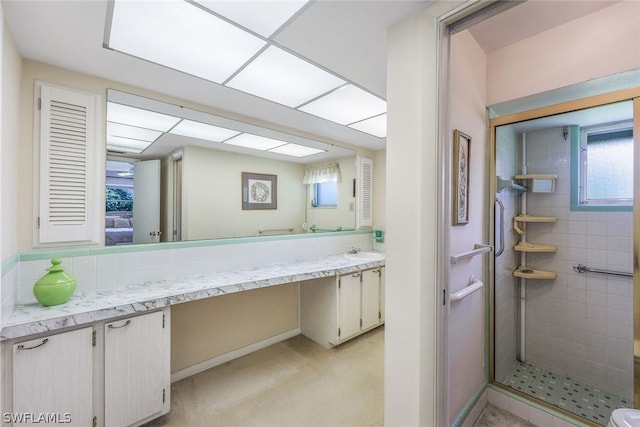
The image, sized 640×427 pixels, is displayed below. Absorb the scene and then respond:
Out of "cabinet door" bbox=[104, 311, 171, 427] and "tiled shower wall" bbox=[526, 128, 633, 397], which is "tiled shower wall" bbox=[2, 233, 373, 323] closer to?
"cabinet door" bbox=[104, 311, 171, 427]

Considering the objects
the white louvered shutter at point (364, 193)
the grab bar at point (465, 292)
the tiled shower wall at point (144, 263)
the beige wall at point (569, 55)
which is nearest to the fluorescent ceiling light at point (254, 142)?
the tiled shower wall at point (144, 263)

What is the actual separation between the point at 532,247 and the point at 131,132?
11.2 feet

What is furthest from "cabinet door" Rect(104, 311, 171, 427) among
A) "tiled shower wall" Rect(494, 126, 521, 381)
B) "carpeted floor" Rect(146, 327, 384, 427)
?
"tiled shower wall" Rect(494, 126, 521, 381)

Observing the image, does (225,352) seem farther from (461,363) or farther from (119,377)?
(461,363)

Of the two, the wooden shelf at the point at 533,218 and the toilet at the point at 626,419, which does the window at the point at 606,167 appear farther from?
the toilet at the point at 626,419

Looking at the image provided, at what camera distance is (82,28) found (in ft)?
4.33

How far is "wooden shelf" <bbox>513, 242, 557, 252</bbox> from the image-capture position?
7.23 feet

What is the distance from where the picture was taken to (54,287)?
4.78 ft

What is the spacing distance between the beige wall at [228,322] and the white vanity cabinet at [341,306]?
0.61ft

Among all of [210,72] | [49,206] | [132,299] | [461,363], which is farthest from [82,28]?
[461,363]

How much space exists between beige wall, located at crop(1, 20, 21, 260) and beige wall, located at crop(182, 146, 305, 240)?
92 cm

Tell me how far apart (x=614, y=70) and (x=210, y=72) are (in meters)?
2.33

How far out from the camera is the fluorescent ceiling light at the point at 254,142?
2.62 metres

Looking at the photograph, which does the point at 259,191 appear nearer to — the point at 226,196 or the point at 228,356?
the point at 226,196
